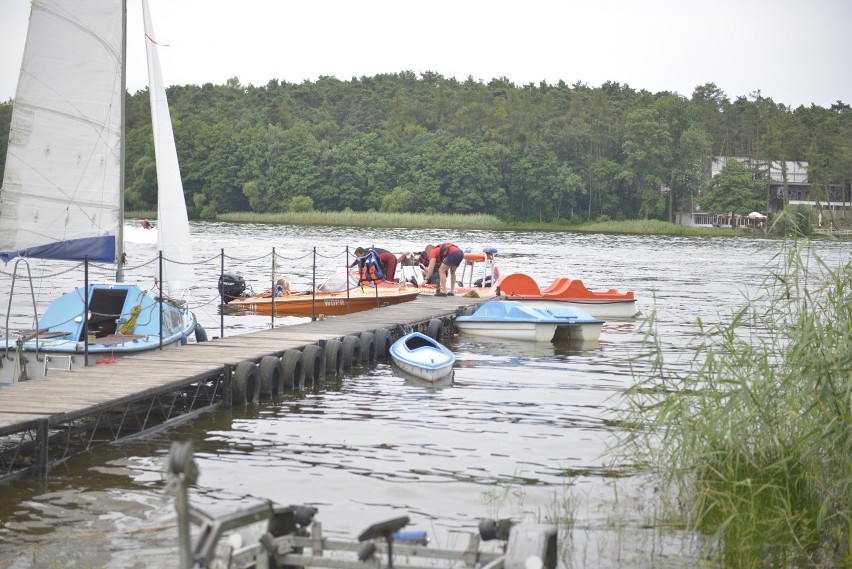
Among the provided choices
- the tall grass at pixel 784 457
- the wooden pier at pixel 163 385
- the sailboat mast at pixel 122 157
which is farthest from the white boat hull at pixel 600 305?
the tall grass at pixel 784 457

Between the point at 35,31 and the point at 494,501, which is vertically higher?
the point at 35,31

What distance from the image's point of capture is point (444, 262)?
96.5 feet

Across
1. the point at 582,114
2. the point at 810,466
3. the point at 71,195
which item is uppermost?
the point at 582,114

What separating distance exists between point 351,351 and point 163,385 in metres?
6.75

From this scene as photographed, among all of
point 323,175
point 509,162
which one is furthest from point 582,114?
point 323,175

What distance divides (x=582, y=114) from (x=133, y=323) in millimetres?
123889

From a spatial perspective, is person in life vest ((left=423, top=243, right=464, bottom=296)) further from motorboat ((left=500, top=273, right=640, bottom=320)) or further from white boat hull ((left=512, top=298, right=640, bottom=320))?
white boat hull ((left=512, top=298, right=640, bottom=320))

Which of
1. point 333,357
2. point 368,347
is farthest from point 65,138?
point 368,347

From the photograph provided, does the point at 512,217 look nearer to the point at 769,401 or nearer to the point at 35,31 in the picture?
the point at 35,31

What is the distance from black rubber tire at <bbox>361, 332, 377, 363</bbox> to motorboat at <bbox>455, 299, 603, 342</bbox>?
4321 mm

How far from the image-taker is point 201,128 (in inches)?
5335

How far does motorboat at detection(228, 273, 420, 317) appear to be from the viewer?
28.2 meters

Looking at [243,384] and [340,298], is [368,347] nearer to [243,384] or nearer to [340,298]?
[243,384]

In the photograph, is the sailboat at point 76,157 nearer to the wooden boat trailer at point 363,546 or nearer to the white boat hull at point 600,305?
the white boat hull at point 600,305
